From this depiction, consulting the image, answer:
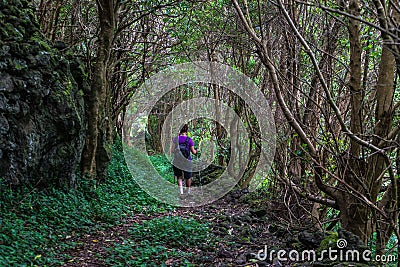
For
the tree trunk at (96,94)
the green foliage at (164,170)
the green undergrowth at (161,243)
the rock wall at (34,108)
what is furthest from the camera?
the green foliage at (164,170)

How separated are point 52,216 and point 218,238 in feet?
9.41

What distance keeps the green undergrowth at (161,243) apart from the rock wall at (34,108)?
1.95 metres

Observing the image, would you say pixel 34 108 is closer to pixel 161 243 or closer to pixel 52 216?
pixel 52 216

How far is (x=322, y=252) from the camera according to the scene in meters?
4.47

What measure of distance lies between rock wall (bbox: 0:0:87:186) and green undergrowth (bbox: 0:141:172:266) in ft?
1.09

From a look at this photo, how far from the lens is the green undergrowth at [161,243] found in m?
5.40

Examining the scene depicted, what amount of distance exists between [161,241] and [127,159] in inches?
269

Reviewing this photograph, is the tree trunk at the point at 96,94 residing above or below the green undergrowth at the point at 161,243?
above

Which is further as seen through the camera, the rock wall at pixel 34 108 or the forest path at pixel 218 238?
the rock wall at pixel 34 108

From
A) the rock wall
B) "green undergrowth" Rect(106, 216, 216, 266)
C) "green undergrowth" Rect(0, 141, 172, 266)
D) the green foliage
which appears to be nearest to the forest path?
"green undergrowth" Rect(106, 216, 216, 266)

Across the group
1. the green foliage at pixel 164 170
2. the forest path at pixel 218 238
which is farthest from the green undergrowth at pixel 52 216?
the green foliage at pixel 164 170

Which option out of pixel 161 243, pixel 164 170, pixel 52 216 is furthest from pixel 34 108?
pixel 164 170

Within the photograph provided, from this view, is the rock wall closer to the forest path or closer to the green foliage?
the forest path

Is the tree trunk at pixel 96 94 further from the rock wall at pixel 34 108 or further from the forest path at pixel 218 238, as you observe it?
the forest path at pixel 218 238
